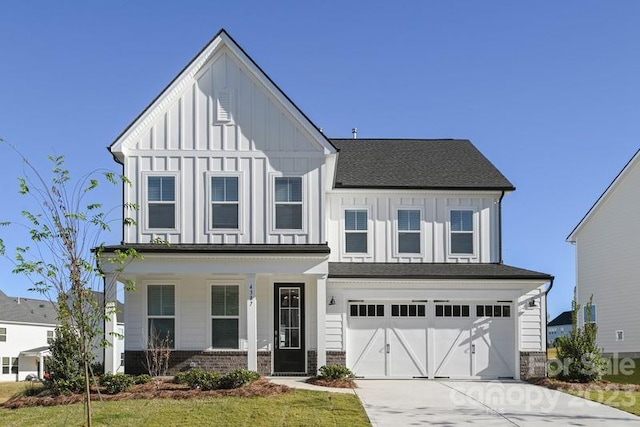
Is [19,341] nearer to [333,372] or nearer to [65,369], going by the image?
[65,369]

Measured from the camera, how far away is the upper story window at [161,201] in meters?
20.7

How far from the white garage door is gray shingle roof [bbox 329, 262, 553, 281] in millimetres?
1006

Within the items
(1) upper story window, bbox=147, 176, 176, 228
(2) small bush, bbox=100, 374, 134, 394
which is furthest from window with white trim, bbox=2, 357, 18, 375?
(2) small bush, bbox=100, 374, 134, 394

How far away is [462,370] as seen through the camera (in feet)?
72.4

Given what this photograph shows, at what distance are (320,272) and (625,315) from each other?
16.4 m

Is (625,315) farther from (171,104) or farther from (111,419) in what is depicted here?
(111,419)

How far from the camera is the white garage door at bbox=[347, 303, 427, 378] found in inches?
→ 861

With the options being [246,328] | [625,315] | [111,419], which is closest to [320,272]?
[246,328]

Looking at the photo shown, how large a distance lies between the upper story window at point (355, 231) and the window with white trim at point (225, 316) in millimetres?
3971

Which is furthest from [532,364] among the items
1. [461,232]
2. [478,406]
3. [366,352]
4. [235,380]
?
[235,380]

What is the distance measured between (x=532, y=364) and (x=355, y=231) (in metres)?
6.51

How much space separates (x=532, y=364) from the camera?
860 inches

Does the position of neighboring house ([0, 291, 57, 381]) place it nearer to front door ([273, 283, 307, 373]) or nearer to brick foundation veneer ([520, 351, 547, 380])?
front door ([273, 283, 307, 373])

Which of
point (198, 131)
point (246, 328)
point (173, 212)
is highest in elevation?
point (198, 131)
